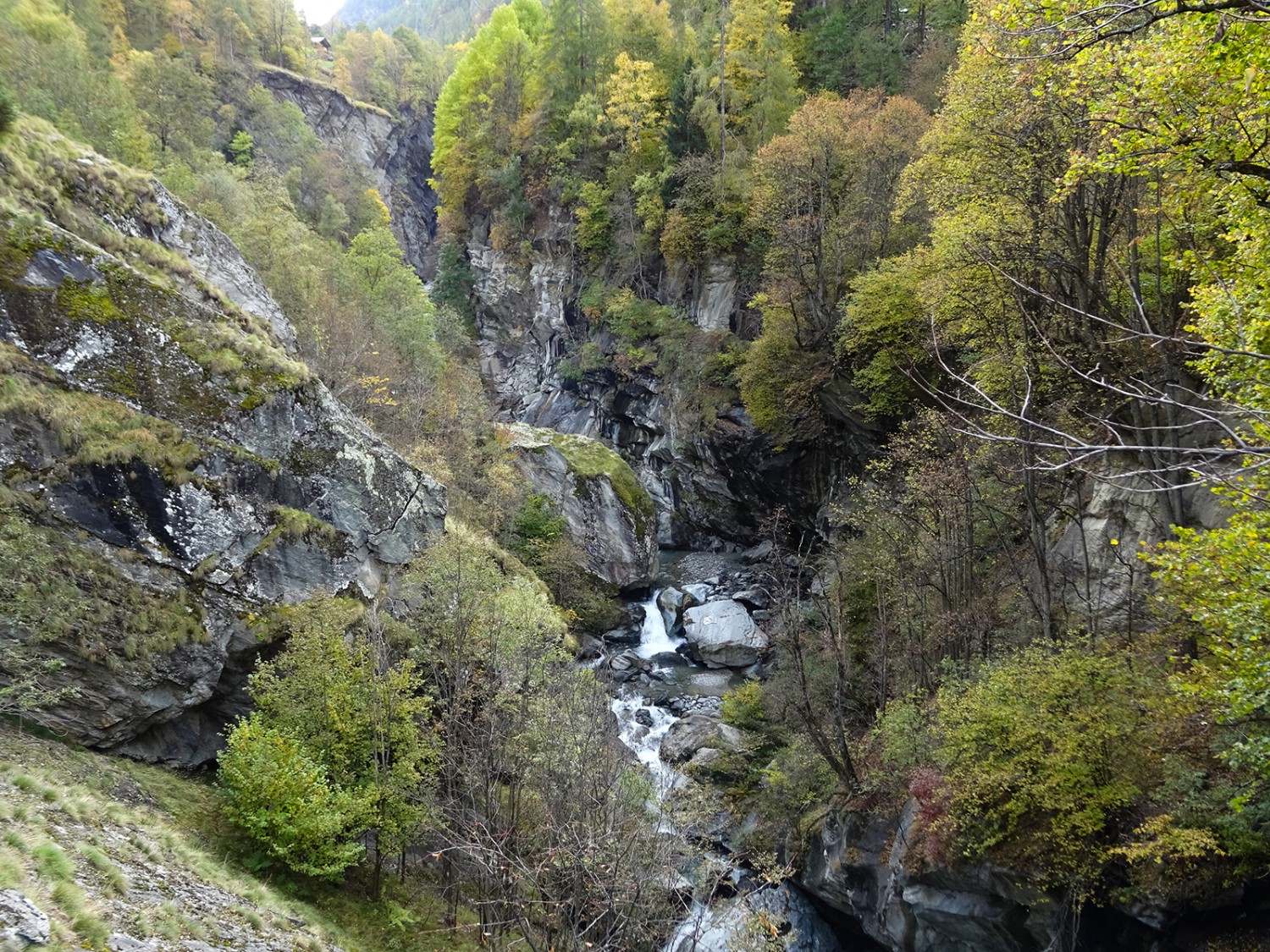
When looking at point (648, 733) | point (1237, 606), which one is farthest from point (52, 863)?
point (648, 733)

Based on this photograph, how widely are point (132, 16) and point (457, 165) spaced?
74.0 feet

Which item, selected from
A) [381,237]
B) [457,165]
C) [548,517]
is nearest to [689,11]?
[457,165]

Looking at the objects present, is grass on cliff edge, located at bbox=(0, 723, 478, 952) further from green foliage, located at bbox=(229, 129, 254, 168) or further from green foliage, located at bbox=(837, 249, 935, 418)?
green foliage, located at bbox=(229, 129, 254, 168)

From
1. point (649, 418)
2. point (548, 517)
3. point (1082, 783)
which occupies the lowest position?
point (1082, 783)

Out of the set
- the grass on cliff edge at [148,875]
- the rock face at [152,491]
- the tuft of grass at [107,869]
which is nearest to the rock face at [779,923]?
the grass on cliff edge at [148,875]

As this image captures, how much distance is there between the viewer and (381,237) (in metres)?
34.8

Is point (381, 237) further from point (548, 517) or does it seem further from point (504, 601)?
point (504, 601)

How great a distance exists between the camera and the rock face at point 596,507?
98.1ft

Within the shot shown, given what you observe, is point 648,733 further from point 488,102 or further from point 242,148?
point 488,102

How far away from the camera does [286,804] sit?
11.1 metres

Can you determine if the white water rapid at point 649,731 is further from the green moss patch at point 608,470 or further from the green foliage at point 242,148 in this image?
the green foliage at point 242,148

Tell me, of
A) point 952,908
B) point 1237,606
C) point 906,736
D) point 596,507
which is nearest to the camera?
point 1237,606

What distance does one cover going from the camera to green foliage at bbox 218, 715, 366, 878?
1102cm

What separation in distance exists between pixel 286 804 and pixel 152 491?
6.57 m
